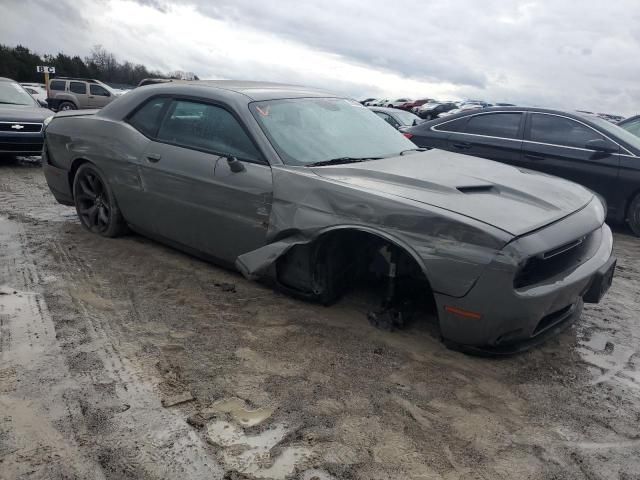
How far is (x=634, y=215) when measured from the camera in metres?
6.33

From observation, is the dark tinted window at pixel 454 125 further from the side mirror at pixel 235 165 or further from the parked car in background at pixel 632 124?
the side mirror at pixel 235 165

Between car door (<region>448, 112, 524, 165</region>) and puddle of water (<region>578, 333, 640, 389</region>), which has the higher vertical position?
car door (<region>448, 112, 524, 165</region>)

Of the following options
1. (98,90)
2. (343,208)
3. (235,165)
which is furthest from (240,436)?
(98,90)

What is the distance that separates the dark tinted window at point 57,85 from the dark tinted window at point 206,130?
22.1m

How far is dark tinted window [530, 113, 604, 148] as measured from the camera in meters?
6.55

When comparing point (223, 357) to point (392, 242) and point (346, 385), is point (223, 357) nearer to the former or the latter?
point (346, 385)

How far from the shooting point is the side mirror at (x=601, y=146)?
6.34 metres

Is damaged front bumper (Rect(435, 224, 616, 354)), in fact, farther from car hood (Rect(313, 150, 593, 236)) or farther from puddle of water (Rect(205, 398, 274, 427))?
puddle of water (Rect(205, 398, 274, 427))

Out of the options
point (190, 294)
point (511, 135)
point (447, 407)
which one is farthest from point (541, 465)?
point (511, 135)

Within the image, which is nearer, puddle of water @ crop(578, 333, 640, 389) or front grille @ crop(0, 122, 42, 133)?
puddle of water @ crop(578, 333, 640, 389)

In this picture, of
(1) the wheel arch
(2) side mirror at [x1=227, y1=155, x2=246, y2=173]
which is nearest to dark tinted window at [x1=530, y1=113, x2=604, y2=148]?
(2) side mirror at [x1=227, y1=155, x2=246, y2=173]

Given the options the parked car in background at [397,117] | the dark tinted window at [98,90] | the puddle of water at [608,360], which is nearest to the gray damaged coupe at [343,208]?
the puddle of water at [608,360]

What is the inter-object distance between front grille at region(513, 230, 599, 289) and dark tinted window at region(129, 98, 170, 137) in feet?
10.3

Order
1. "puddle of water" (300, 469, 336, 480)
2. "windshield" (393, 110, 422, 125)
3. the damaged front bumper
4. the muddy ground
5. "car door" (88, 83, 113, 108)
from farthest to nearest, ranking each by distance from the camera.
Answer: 1. "car door" (88, 83, 113, 108)
2. "windshield" (393, 110, 422, 125)
3. the damaged front bumper
4. the muddy ground
5. "puddle of water" (300, 469, 336, 480)
